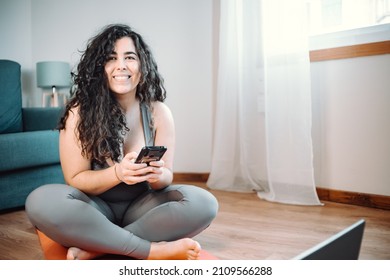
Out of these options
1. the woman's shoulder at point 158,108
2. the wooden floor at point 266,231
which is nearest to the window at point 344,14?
the wooden floor at point 266,231

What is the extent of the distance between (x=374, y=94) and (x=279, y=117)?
1.39ft

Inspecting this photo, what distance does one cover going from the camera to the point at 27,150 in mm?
1642

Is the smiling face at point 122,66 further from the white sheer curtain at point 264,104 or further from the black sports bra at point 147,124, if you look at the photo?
the white sheer curtain at point 264,104

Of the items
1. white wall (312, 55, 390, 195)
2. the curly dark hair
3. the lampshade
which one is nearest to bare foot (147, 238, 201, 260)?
the curly dark hair

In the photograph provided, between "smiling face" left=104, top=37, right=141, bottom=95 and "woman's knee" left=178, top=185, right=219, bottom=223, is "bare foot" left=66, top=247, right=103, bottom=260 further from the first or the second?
"smiling face" left=104, top=37, right=141, bottom=95

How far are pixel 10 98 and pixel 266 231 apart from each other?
1520mm

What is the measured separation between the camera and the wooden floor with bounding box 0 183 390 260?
1.15 meters

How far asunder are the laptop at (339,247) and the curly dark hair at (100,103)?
0.72 m

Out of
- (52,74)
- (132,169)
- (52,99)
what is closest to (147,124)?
(132,169)

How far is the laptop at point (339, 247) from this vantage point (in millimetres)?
406

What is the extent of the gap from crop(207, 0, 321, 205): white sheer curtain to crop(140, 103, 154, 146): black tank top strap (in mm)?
868
